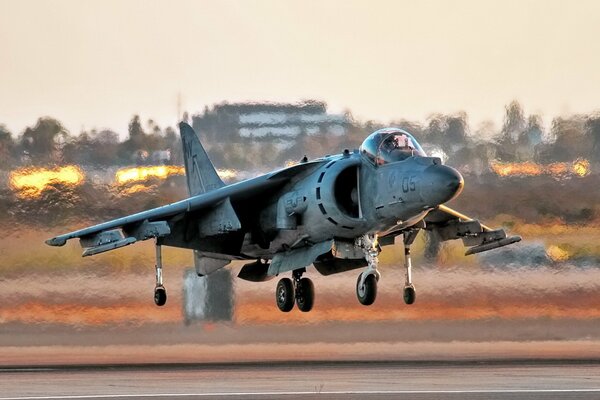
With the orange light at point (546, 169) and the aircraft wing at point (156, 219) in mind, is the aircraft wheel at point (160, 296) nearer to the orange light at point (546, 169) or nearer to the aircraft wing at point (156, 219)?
the aircraft wing at point (156, 219)

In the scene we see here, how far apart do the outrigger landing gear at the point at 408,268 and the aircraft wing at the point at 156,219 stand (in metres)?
2.36

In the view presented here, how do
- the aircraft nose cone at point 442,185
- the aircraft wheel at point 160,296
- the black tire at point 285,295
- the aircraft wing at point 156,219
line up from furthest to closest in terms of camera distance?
the aircraft wheel at point 160,296 < the black tire at point 285,295 < the aircraft wing at point 156,219 < the aircraft nose cone at point 442,185

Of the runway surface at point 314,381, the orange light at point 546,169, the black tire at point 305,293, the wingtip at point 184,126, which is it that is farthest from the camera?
the wingtip at point 184,126

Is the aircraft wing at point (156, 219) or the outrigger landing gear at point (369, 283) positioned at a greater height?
the aircraft wing at point (156, 219)

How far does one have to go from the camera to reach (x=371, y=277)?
43125 mm

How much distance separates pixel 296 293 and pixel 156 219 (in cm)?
Result: 273

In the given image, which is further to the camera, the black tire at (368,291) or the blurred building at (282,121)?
the blurred building at (282,121)

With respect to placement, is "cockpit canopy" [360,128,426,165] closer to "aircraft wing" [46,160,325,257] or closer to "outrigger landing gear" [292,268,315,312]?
"aircraft wing" [46,160,325,257]

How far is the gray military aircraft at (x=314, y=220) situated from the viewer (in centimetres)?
4278

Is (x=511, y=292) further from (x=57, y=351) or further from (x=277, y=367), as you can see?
(x=57, y=351)

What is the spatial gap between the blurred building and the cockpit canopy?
16.8 ft

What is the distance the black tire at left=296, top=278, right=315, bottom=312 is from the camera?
45.4m

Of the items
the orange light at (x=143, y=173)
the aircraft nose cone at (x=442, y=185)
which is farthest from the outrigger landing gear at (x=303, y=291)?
the orange light at (x=143, y=173)

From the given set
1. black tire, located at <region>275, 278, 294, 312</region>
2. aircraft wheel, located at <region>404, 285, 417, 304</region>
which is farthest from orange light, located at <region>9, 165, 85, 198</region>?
aircraft wheel, located at <region>404, 285, 417, 304</region>
